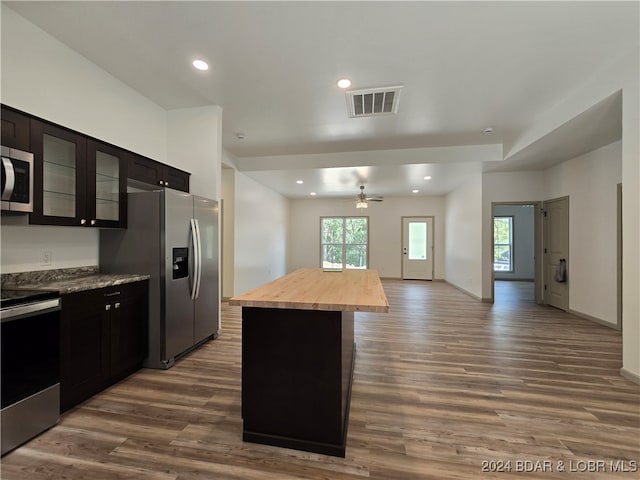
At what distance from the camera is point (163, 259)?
2.78 metres

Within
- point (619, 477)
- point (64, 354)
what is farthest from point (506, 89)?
point (64, 354)

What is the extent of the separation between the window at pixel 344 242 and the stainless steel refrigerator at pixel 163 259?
6.58 m

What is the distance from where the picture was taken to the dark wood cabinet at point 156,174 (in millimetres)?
2949

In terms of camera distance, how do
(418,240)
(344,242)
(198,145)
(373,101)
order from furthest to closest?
(344,242) → (418,240) → (198,145) → (373,101)

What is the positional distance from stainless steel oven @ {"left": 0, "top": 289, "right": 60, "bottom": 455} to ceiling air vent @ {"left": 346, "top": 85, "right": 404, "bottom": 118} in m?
3.31

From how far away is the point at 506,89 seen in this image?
125 inches

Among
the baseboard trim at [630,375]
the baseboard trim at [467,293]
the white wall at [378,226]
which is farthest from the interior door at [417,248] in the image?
the baseboard trim at [630,375]

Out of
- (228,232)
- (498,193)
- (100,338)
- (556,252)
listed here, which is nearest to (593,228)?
(556,252)

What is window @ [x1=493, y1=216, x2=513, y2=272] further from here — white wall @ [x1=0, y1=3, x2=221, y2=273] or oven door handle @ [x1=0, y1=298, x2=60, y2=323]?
oven door handle @ [x1=0, y1=298, x2=60, y2=323]

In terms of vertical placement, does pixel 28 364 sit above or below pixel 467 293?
above

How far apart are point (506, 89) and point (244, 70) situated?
2855 mm

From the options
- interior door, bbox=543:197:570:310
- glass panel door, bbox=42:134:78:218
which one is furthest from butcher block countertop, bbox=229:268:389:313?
interior door, bbox=543:197:570:310

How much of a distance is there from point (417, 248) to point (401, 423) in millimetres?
7614

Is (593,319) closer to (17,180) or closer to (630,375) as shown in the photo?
(630,375)
